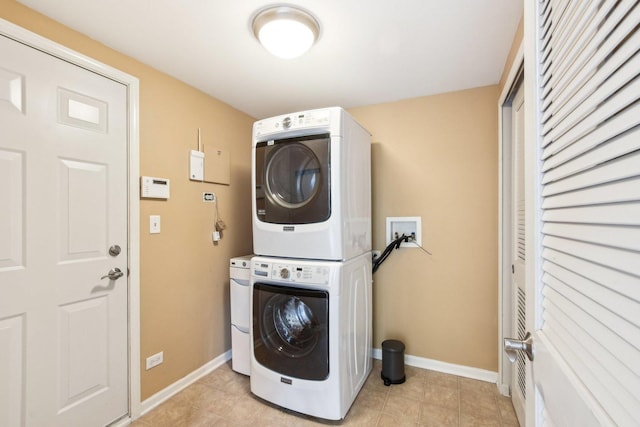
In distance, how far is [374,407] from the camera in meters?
1.90

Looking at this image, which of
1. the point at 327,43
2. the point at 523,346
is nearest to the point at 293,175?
the point at 327,43

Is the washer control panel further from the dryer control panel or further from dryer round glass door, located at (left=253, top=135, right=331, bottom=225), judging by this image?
the dryer control panel

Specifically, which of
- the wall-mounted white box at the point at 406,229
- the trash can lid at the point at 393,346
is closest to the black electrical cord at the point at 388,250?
the wall-mounted white box at the point at 406,229

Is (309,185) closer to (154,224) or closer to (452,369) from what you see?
(154,224)

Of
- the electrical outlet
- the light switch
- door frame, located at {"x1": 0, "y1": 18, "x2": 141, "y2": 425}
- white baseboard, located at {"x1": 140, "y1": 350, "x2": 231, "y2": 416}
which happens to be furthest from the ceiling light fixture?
white baseboard, located at {"x1": 140, "y1": 350, "x2": 231, "y2": 416}

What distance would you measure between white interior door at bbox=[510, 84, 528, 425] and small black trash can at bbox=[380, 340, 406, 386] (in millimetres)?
740

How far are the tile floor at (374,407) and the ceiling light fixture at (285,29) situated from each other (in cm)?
228

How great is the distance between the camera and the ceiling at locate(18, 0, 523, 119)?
1406 mm

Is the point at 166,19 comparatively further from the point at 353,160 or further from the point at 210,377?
the point at 210,377

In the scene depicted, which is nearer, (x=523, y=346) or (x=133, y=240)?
(x=523, y=346)

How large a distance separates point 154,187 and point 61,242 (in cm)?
59

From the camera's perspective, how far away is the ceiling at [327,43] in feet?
4.61

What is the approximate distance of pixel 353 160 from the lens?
199 centimetres

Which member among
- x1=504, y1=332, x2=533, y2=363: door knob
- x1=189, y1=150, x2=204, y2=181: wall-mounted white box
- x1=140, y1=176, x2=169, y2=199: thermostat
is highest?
x1=189, y1=150, x2=204, y2=181: wall-mounted white box
